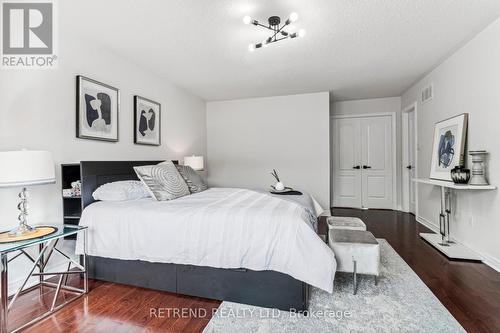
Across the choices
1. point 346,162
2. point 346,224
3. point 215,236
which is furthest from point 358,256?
point 346,162

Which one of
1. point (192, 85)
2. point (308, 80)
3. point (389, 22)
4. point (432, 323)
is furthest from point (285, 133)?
point (432, 323)

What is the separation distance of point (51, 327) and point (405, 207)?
5810 mm

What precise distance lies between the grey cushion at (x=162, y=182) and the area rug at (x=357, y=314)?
1.18m

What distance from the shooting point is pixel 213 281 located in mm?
1850

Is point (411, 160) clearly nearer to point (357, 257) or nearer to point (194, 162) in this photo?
point (357, 257)

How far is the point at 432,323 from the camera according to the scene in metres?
1.57

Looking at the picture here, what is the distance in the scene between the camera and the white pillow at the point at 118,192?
A: 7.55 ft

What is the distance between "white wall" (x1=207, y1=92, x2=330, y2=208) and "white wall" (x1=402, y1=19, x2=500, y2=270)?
6.07ft

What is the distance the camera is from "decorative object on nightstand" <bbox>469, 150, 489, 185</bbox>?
2498 millimetres

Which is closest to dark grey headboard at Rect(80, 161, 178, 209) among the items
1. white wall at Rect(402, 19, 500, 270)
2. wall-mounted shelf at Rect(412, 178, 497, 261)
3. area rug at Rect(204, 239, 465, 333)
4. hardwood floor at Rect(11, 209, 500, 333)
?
hardwood floor at Rect(11, 209, 500, 333)

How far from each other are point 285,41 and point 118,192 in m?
2.41

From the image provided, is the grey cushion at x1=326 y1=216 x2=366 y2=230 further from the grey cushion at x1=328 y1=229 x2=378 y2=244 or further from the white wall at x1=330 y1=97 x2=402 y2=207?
the white wall at x1=330 y1=97 x2=402 y2=207

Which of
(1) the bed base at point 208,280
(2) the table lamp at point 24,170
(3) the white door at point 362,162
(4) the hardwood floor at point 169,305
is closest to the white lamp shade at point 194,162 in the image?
(1) the bed base at point 208,280

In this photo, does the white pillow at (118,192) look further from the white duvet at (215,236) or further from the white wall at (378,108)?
the white wall at (378,108)
